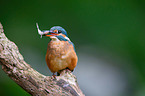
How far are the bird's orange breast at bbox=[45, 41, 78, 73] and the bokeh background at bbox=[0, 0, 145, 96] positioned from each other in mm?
1645

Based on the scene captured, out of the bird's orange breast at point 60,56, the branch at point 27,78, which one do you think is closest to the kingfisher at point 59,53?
the bird's orange breast at point 60,56

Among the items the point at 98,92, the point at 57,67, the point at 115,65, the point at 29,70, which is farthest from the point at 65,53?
the point at 115,65

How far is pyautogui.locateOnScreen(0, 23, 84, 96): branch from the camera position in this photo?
Result: 2.59m

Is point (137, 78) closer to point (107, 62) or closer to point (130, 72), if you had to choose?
point (130, 72)

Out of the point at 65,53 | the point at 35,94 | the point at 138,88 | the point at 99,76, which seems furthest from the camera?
the point at 99,76

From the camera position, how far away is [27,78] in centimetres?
265

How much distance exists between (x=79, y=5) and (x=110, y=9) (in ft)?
2.12

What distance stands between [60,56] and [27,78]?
0.60 m

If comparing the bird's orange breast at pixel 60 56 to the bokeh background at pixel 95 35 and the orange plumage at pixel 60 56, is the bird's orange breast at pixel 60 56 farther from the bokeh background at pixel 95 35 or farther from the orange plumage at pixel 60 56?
the bokeh background at pixel 95 35

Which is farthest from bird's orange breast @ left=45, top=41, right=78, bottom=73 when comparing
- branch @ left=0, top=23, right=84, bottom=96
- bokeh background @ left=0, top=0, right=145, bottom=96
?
bokeh background @ left=0, top=0, right=145, bottom=96

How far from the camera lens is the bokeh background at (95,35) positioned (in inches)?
193

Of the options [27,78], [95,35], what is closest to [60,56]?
[27,78]

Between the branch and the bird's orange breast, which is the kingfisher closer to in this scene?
the bird's orange breast

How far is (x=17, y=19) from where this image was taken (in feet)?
16.2
